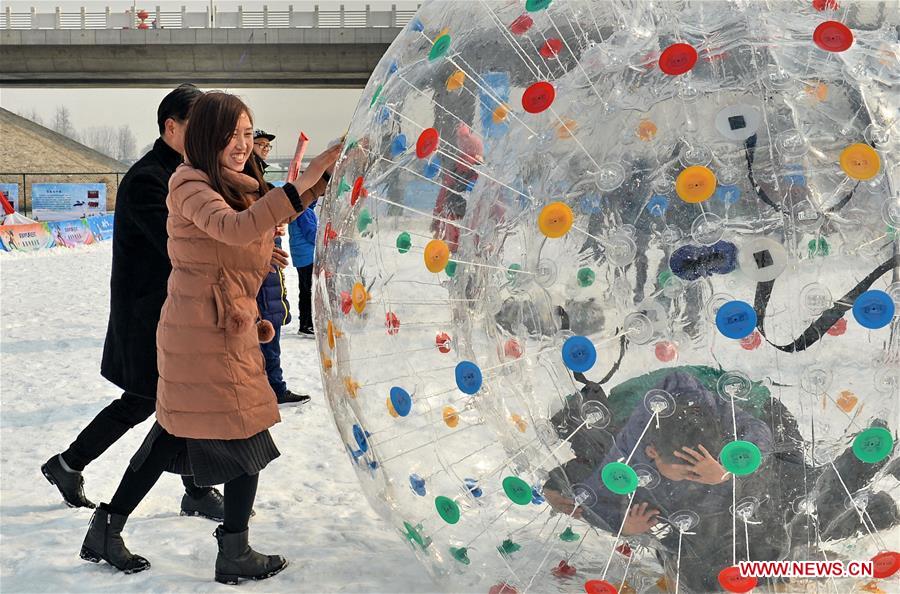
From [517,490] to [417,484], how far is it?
0.35m

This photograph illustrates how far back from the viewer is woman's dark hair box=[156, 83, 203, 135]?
3646mm

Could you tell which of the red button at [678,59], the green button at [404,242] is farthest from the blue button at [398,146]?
the red button at [678,59]

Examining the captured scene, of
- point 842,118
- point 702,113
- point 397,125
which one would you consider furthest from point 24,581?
point 842,118

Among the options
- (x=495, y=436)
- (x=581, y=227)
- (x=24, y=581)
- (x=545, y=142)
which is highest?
(x=545, y=142)

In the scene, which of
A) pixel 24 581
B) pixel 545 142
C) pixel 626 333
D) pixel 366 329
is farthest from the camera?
pixel 24 581

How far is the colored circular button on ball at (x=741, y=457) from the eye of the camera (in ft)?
7.75

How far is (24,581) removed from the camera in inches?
128

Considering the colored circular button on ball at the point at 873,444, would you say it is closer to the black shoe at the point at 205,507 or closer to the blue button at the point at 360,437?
the blue button at the point at 360,437

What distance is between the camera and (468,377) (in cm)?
262

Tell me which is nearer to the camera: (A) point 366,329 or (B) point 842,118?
(B) point 842,118

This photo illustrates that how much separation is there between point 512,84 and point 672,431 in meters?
1.07

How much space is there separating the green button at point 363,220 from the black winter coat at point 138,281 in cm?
105

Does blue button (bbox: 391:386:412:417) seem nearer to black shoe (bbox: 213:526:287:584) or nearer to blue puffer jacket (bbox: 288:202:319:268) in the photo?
black shoe (bbox: 213:526:287:584)

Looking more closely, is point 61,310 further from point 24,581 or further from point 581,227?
point 581,227
